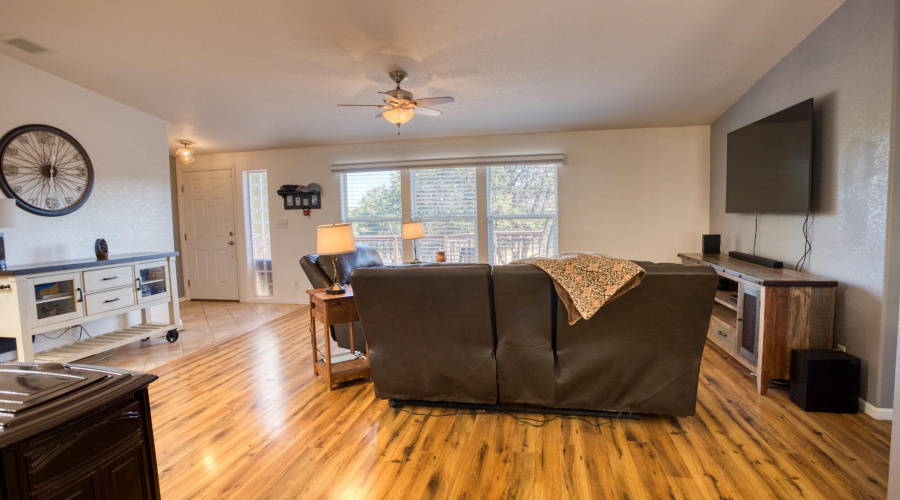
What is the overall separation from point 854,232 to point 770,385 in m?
1.08

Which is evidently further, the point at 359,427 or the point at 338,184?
the point at 338,184

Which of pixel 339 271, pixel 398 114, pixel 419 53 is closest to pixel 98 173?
pixel 339 271

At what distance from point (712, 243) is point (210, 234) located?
21.4ft

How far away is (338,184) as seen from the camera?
18.6ft

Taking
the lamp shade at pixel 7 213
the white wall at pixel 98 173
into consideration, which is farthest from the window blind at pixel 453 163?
the lamp shade at pixel 7 213

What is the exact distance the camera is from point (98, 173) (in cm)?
391

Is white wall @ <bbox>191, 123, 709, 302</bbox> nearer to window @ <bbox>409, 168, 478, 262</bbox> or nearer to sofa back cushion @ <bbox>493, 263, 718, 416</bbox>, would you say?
window @ <bbox>409, 168, 478, 262</bbox>

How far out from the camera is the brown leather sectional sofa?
2.05 m

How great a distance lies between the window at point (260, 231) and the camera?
5984mm

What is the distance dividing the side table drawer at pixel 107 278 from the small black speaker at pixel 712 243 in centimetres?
560


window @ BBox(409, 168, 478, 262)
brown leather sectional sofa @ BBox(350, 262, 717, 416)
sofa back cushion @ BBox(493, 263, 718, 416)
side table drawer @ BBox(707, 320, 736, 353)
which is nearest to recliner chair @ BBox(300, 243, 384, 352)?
brown leather sectional sofa @ BBox(350, 262, 717, 416)

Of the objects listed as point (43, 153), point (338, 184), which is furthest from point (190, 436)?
point (338, 184)

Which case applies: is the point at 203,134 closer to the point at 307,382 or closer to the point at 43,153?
the point at 43,153

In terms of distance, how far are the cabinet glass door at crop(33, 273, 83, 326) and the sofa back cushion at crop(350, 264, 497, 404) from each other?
2569mm
